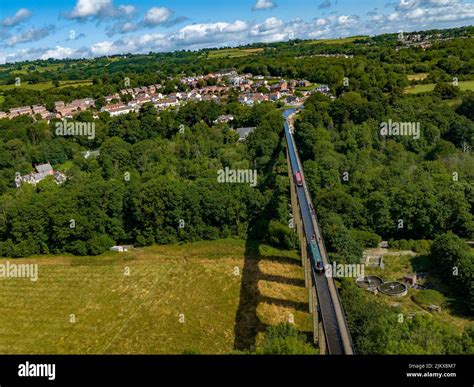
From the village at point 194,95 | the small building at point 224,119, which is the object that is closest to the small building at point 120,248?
the small building at point 224,119

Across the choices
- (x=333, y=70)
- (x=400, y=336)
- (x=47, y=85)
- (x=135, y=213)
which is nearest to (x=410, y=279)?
(x=400, y=336)

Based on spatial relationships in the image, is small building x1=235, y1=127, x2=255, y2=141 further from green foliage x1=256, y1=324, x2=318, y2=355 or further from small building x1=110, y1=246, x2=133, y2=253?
green foliage x1=256, y1=324, x2=318, y2=355

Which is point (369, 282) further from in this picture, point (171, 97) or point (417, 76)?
point (171, 97)

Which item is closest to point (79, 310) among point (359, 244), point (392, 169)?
point (359, 244)

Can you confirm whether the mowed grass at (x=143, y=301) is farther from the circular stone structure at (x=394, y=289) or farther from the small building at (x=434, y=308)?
the small building at (x=434, y=308)

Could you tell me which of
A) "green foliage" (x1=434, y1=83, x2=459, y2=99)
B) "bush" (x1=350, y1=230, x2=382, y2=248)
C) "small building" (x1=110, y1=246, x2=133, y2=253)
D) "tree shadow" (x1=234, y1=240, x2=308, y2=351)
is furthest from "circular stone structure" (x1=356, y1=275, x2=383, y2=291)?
"green foliage" (x1=434, y1=83, x2=459, y2=99)

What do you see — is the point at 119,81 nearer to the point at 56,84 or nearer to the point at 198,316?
the point at 56,84
